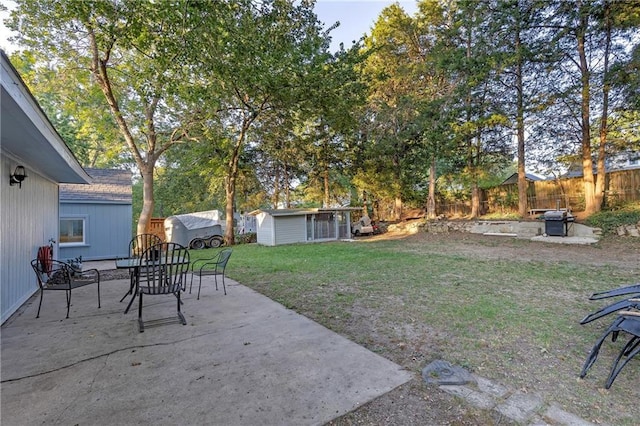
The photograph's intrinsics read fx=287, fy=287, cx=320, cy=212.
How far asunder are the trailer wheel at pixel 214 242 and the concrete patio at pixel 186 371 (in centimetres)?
1047

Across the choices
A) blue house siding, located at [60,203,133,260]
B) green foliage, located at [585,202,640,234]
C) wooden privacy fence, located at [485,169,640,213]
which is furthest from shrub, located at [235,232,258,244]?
green foliage, located at [585,202,640,234]

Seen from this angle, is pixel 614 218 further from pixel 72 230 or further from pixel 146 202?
pixel 72 230

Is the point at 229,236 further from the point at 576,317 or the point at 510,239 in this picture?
the point at 576,317

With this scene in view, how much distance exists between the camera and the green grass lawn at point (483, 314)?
211cm

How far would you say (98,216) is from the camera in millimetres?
9711

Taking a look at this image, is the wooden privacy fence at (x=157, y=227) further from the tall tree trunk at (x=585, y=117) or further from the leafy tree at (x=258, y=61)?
the tall tree trunk at (x=585, y=117)

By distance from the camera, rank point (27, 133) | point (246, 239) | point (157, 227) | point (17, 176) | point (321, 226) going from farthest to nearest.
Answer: point (246, 239) < point (321, 226) < point (157, 227) < point (17, 176) < point (27, 133)

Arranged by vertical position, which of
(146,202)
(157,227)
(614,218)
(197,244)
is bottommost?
(197,244)

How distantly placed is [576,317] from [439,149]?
10.6 meters

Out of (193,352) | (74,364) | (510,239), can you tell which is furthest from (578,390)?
(510,239)

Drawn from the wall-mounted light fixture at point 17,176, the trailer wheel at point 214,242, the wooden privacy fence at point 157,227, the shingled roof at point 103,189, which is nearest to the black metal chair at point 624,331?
the wall-mounted light fixture at point 17,176

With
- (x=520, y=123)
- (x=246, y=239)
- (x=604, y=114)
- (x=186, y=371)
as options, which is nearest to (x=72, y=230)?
(x=246, y=239)

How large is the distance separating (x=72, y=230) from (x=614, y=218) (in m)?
17.8

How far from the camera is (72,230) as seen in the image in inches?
371
